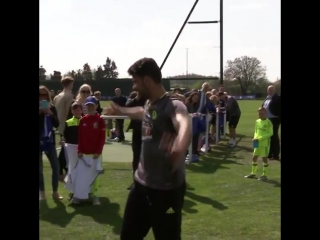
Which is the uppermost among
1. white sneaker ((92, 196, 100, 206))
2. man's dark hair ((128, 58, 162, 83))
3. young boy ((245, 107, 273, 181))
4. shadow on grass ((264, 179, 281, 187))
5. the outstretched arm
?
man's dark hair ((128, 58, 162, 83))

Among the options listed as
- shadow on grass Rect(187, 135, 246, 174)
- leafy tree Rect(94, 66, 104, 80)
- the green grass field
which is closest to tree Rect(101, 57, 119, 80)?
leafy tree Rect(94, 66, 104, 80)

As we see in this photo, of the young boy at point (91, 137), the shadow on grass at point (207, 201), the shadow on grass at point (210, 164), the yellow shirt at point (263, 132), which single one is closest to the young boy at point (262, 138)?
the yellow shirt at point (263, 132)

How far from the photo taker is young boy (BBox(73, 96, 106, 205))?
8.12 meters

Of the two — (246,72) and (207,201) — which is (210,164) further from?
(246,72)

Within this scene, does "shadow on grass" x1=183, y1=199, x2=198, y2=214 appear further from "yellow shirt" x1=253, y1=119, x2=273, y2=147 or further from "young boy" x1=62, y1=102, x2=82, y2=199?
"yellow shirt" x1=253, y1=119, x2=273, y2=147

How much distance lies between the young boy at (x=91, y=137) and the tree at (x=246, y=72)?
5712cm

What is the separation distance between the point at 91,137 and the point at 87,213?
114cm

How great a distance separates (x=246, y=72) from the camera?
233 feet

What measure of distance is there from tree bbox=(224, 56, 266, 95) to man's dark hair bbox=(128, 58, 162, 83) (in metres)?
60.9

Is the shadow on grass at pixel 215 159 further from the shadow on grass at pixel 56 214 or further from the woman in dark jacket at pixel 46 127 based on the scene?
the shadow on grass at pixel 56 214

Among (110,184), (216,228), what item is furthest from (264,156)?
(216,228)

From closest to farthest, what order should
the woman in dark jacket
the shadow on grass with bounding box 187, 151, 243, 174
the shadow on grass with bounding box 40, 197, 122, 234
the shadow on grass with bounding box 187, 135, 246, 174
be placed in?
the shadow on grass with bounding box 40, 197, 122, 234
the woman in dark jacket
the shadow on grass with bounding box 187, 151, 243, 174
the shadow on grass with bounding box 187, 135, 246, 174
